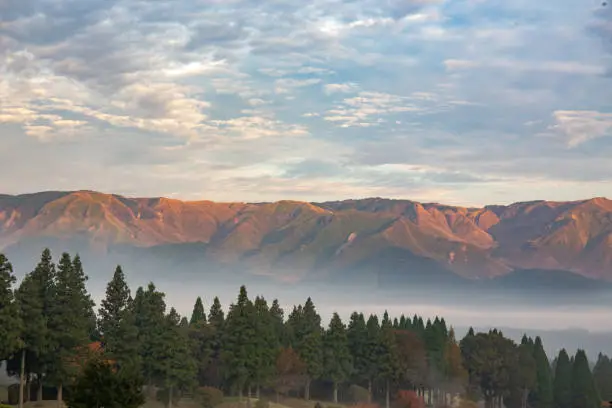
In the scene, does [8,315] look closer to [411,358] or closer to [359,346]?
[359,346]

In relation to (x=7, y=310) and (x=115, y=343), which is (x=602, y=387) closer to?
(x=115, y=343)

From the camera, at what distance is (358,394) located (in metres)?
121

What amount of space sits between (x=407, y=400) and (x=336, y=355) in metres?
13.3

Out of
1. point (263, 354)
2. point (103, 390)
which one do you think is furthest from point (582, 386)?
point (103, 390)

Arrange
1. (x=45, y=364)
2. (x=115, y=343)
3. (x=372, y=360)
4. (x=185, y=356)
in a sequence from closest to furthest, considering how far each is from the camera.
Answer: (x=45, y=364), (x=115, y=343), (x=185, y=356), (x=372, y=360)

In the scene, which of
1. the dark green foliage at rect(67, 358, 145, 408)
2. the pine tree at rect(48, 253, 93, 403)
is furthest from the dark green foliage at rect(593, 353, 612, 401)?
the dark green foliage at rect(67, 358, 145, 408)

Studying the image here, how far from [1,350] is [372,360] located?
62.0 m

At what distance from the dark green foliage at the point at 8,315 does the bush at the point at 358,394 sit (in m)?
61.2

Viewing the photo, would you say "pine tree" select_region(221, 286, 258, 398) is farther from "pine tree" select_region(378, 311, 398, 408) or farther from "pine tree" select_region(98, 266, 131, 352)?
"pine tree" select_region(378, 311, 398, 408)

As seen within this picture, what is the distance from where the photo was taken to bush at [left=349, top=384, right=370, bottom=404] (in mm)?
119938

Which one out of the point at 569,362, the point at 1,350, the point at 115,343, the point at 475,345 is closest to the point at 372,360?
the point at 475,345

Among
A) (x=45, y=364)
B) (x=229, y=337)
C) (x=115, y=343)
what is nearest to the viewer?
(x=45, y=364)

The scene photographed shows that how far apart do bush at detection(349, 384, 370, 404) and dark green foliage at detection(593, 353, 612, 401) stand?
146 feet

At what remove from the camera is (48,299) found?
80.3 metres
